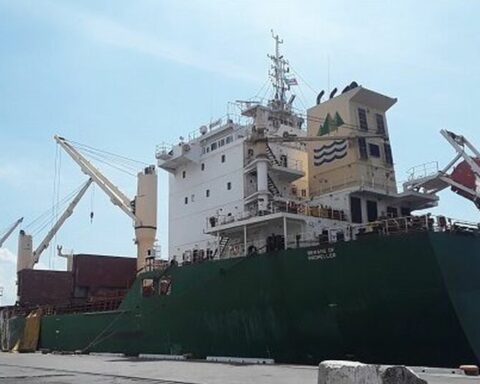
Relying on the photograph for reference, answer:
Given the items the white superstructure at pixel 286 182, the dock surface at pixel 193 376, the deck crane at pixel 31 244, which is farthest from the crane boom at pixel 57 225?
the dock surface at pixel 193 376

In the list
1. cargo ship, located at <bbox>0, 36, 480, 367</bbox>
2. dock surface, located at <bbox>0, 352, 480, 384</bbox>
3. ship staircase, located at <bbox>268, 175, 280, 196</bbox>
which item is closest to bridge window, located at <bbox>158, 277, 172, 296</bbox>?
cargo ship, located at <bbox>0, 36, 480, 367</bbox>

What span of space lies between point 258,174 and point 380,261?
679 cm

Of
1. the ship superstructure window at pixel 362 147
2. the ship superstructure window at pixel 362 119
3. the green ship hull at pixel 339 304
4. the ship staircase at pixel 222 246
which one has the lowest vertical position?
the green ship hull at pixel 339 304

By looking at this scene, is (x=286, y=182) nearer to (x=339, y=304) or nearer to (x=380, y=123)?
(x=380, y=123)

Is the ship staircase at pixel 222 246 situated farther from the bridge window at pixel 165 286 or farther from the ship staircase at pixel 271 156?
the ship staircase at pixel 271 156

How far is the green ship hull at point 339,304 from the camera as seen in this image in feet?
49.1

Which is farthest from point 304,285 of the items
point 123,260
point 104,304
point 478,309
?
point 123,260

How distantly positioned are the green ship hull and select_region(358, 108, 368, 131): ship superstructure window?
22.9ft

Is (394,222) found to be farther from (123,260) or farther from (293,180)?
(123,260)

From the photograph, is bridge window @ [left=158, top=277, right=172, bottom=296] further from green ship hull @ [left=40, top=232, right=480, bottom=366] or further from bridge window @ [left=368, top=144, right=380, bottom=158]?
bridge window @ [left=368, top=144, right=380, bottom=158]

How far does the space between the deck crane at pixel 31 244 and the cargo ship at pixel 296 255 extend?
7.84 meters

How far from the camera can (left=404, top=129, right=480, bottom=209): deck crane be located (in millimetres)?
19625

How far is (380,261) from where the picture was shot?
15875 millimetres

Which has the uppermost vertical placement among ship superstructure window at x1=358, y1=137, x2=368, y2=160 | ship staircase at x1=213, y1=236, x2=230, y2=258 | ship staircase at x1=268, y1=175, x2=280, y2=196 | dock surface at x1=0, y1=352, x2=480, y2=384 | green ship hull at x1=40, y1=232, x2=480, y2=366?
ship superstructure window at x1=358, y1=137, x2=368, y2=160
